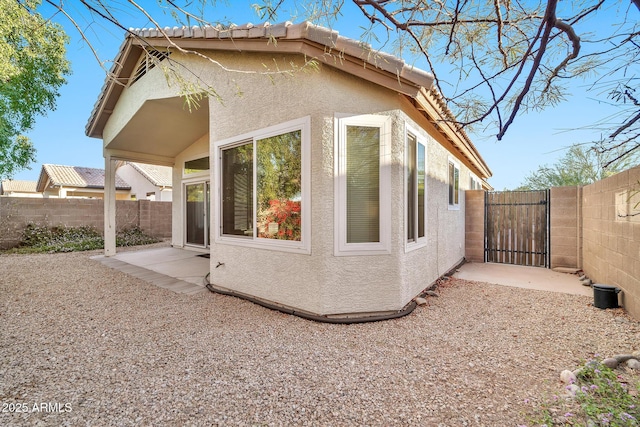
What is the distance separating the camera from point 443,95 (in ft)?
9.27

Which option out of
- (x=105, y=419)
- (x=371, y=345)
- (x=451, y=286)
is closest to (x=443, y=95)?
(x=371, y=345)

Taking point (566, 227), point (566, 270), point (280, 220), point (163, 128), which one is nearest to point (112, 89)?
point (163, 128)

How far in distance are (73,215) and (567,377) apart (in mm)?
18454

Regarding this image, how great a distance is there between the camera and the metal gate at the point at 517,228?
9438 mm

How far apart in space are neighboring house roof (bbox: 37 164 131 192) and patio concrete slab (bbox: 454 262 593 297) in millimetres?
27628

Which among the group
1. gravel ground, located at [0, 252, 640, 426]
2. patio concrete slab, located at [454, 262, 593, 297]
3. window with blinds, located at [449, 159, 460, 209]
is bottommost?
patio concrete slab, located at [454, 262, 593, 297]

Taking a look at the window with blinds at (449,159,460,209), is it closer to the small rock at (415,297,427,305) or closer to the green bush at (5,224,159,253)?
the small rock at (415,297,427,305)

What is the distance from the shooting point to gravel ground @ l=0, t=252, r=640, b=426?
2562 millimetres

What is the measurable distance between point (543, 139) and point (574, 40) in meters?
1.35

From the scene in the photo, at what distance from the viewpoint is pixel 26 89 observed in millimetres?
11852

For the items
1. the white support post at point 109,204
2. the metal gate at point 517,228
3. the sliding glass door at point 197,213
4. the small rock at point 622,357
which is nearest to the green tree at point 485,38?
the small rock at point 622,357

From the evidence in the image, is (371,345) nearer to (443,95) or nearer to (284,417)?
(284,417)

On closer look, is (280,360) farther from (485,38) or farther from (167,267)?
(167,267)

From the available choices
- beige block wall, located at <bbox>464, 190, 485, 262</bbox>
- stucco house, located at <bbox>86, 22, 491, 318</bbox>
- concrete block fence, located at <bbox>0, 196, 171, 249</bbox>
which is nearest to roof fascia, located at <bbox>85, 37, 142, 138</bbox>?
stucco house, located at <bbox>86, 22, 491, 318</bbox>
